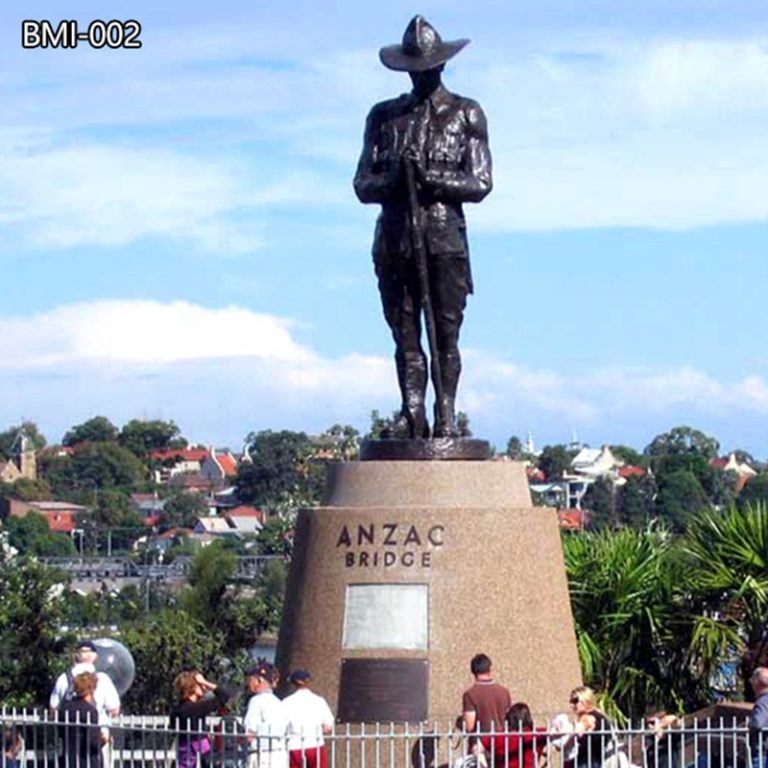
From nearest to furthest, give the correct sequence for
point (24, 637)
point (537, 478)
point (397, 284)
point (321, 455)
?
point (397, 284) → point (24, 637) → point (321, 455) → point (537, 478)

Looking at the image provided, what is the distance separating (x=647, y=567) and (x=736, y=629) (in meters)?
1.02

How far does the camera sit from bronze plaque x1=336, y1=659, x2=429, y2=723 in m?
17.0

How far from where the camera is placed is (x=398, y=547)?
1720 centimetres

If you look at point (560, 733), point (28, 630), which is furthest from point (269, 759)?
point (28, 630)

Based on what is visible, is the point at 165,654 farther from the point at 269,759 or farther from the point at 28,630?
the point at 269,759

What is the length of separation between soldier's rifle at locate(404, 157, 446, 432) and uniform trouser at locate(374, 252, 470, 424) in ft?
0.18

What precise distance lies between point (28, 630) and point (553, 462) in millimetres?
147838

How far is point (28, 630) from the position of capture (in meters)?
34.3

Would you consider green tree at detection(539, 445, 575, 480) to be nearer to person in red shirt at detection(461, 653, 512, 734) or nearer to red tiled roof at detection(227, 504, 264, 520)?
red tiled roof at detection(227, 504, 264, 520)

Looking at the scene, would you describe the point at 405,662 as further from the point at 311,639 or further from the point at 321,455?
the point at 321,455

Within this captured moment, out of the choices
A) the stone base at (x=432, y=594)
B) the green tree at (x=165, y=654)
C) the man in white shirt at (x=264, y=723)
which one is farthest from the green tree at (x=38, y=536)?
the man in white shirt at (x=264, y=723)

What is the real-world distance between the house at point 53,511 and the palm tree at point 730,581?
13075 centimetres

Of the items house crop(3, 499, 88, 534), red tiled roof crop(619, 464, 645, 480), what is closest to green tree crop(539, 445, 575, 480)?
red tiled roof crop(619, 464, 645, 480)

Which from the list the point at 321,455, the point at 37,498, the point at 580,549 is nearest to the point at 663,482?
the point at 37,498
